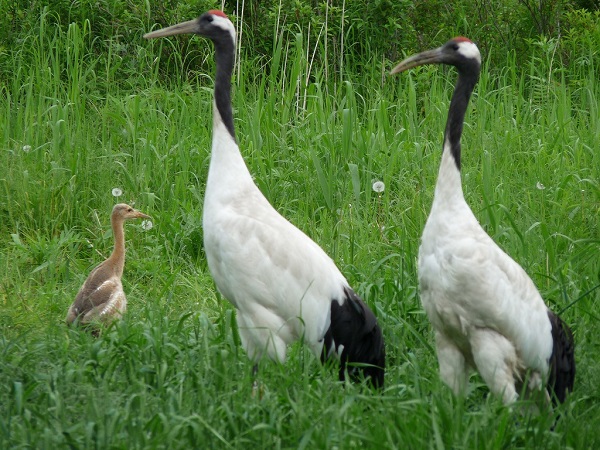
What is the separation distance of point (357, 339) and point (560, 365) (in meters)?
0.88

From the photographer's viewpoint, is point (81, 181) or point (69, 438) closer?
point (69, 438)

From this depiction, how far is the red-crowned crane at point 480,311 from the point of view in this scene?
4.21m

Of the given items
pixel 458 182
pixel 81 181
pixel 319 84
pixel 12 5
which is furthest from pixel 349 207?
pixel 12 5

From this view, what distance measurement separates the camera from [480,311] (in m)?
4.22

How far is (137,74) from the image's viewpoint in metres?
8.20

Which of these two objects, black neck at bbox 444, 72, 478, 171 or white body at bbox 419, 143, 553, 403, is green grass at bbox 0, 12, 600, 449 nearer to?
white body at bbox 419, 143, 553, 403

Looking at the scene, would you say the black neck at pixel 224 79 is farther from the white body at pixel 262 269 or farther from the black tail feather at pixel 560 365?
the black tail feather at pixel 560 365

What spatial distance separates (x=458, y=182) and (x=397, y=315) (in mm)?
1070

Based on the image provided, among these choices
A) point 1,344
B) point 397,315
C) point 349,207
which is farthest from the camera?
point 349,207

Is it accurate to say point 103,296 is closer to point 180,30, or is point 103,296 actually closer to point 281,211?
point 180,30

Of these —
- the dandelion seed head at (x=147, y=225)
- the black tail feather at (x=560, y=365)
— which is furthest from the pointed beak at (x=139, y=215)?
the black tail feather at (x=560, y=365)

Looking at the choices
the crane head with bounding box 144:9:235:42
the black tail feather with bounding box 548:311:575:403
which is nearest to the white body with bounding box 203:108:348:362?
the crane head with bounding box 144:9:235:42

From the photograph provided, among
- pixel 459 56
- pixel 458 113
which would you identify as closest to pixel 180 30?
pixel 459 56

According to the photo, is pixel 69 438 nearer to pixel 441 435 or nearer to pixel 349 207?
pixel 441 435
